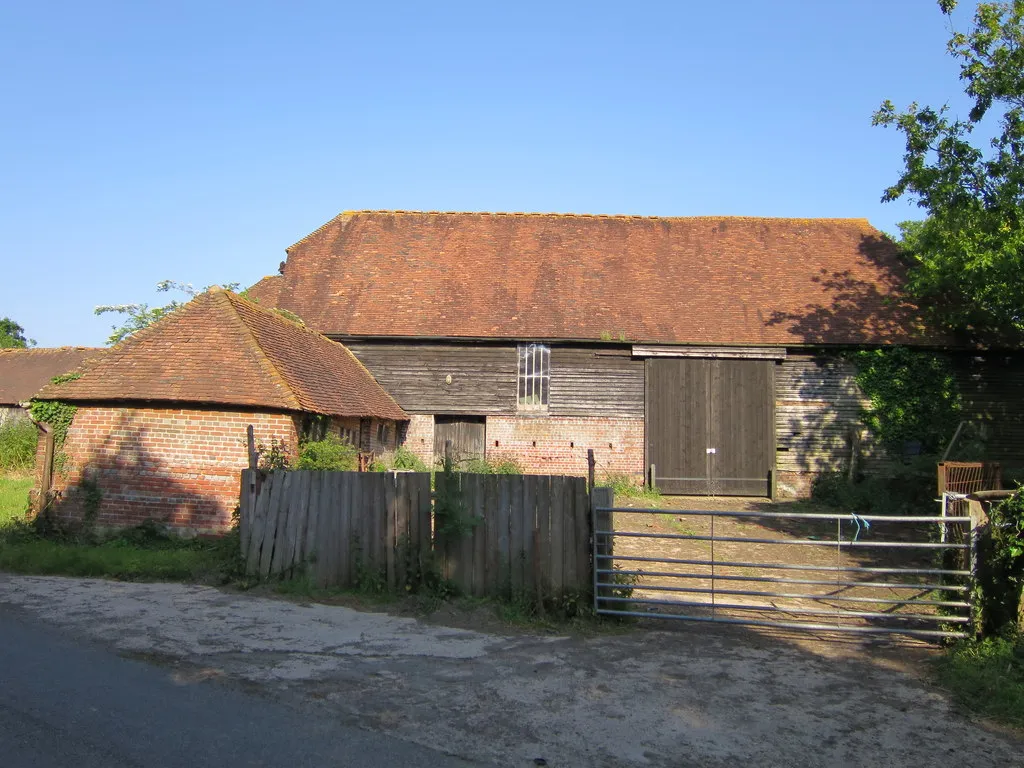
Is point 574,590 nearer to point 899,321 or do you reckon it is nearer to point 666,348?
point 666,348

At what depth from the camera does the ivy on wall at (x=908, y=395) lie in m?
20.8

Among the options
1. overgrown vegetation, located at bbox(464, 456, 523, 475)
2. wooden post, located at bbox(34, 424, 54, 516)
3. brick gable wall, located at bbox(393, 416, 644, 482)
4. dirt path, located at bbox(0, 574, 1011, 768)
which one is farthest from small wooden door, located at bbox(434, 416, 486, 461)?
dirt path, located at bbox(0, 574, 1011, 768)

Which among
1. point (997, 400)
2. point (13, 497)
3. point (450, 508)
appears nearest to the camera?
point (450, 508)

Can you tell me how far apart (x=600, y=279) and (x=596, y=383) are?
3.89 meters

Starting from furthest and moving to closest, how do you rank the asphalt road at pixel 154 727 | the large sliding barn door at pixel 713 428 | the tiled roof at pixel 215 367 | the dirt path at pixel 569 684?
1. the large sliding barn door at pixel 713 428
2. the tiled roof at pixel 215 367
3. the dirt path at pixel 569 684
4. the asphalt road at pixel 154 727

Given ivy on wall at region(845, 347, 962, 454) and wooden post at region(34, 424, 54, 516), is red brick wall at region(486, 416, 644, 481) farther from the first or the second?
wooden post at region(34, 424, 54, 516)

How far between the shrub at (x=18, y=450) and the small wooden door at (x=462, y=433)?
38.3ft

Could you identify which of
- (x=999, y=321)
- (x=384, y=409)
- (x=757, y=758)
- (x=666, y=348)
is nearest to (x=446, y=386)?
(x=384, y=409)

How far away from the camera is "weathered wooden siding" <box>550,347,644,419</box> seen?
2144 centimetres

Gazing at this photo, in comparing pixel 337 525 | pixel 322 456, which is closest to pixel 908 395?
pixel 322 456

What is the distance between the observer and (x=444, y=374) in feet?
71.3

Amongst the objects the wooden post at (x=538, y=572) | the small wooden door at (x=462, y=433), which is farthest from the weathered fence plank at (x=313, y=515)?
the small wooden door at (x=462, y=433)

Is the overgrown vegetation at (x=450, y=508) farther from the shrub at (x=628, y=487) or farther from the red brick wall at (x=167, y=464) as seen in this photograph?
the shrub at (x=628, y=487)

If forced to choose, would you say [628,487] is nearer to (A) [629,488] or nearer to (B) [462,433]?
(A) [629,488]
